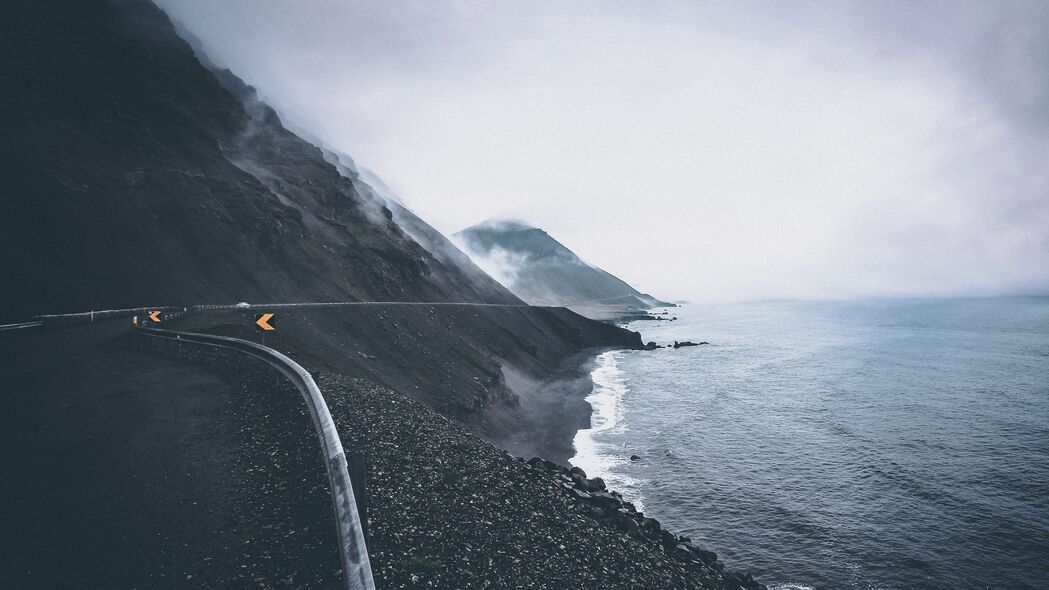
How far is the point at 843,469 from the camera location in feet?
101

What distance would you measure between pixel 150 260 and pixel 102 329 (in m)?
21.0

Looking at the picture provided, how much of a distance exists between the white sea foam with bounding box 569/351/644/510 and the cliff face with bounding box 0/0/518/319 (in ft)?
110

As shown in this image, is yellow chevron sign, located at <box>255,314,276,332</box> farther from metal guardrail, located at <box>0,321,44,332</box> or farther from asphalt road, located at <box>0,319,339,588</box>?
metal guardrail, located at <box>0,321,44,332</box>

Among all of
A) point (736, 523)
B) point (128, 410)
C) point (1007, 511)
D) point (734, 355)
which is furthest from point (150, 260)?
point (734, 355)

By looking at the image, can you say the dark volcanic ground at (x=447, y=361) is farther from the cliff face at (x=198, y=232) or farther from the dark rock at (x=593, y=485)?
the dark rock at (x=593, y=485)

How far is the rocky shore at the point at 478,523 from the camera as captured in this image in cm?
840

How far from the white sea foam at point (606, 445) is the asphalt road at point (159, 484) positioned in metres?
20.6

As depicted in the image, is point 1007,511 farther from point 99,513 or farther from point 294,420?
point 99,513

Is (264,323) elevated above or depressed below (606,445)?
above

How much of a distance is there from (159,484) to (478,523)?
6348mm

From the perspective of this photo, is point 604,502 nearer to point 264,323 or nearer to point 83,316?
point 264,323

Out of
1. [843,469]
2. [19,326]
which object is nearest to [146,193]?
[19,326]

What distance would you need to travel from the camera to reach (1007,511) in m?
24.4

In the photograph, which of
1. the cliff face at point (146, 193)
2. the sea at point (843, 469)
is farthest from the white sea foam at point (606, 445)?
the cliff face at point (146, 193)
